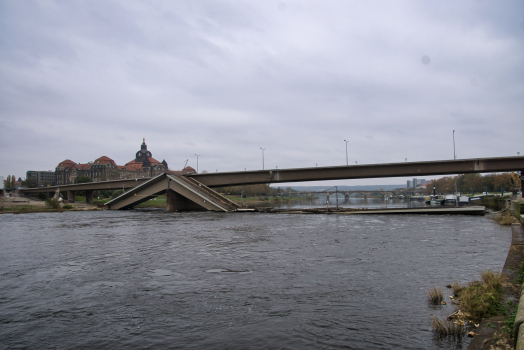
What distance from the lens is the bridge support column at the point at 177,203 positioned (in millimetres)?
72312

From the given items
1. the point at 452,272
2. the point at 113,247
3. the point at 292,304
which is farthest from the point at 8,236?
the point at 452,272

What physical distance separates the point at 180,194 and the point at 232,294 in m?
62.2

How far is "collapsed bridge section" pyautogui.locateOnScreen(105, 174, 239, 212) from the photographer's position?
67.4 metres

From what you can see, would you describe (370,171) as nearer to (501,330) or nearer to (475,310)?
(475,310)

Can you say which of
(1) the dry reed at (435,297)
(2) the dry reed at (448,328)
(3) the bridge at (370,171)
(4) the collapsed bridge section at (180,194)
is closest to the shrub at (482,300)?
(1) the dry reed at (435,297)

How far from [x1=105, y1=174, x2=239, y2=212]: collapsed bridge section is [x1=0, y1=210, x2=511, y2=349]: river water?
43480mm

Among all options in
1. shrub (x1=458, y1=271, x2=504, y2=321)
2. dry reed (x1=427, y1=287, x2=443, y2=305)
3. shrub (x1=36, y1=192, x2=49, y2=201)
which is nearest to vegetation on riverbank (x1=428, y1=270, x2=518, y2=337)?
shrub (x1=458, y1=271, x2=504, y2=321)

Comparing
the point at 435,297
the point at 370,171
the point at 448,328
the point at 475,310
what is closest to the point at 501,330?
the point at 448,328

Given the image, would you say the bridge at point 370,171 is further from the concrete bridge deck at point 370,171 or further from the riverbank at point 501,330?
the riverbank at point 501,330

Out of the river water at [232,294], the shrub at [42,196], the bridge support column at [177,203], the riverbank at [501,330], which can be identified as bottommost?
the river water at [232,294]

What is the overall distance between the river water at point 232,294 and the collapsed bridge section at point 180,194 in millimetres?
43480

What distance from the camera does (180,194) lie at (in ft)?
238

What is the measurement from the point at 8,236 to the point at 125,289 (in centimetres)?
2418

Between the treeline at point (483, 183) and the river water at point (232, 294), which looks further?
the treeline at point (483, 183)
